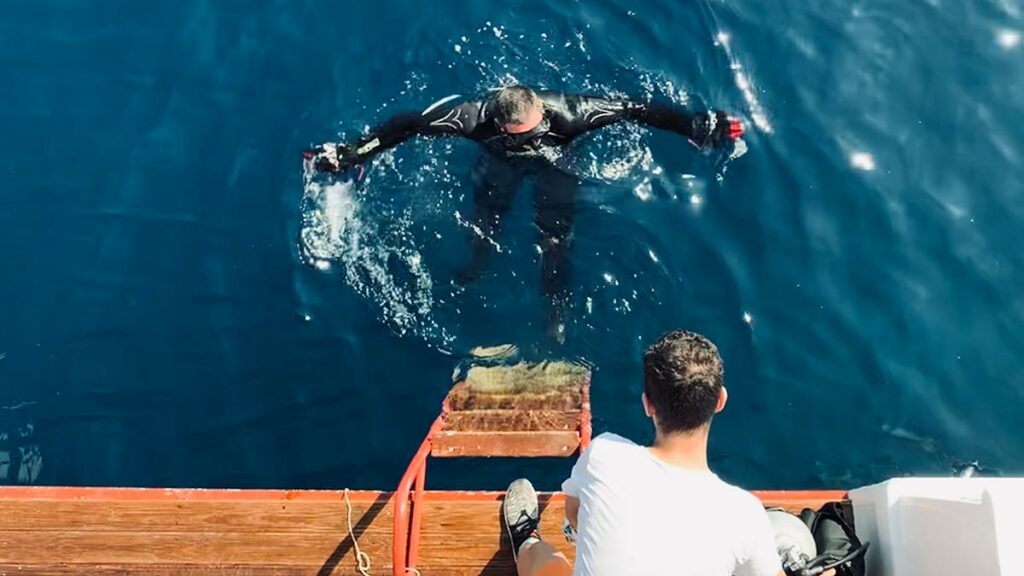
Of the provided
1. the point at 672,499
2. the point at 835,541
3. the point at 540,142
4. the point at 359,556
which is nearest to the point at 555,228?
the point at 540,142

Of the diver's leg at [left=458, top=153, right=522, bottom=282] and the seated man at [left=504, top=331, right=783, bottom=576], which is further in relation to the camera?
the diver's leg at [left=458, top=153, right=522, bottom=282]

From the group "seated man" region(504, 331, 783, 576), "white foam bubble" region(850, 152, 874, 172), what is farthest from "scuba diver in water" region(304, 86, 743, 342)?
"seated man" region(504, 331, 783, 576)

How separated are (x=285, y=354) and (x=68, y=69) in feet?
12.0

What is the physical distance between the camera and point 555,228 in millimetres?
7051

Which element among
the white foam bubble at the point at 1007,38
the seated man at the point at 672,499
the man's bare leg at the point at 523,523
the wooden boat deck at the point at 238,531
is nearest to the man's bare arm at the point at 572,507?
the seated man at the point at 672,499

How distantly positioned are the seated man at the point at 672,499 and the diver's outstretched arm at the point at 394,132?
340cm

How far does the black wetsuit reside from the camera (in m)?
6.43

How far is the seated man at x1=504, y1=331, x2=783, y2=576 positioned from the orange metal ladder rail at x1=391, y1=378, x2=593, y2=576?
108 cm

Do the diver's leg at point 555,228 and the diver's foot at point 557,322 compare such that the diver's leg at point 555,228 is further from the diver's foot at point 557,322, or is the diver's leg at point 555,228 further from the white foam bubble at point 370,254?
the white foam bubble at point 370,254

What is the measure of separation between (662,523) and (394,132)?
4.05 m

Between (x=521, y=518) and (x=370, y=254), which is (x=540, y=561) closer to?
(x=521, y=518)

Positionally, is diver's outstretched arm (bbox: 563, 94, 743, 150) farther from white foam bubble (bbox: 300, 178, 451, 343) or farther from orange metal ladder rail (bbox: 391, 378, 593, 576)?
orange metal ladder rail (bbox: 391, 378, 593, 576)

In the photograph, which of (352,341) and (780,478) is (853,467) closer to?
(780,478)

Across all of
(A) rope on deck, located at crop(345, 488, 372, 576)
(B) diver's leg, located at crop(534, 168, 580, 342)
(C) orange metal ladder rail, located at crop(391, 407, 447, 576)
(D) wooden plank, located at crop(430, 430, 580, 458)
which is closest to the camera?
(C) orange metal ladder rail, located at crop(391, 407, 447, 576)
